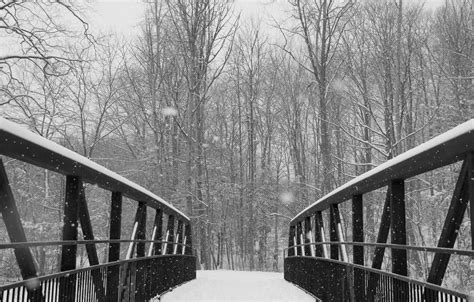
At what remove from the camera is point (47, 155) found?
117 inches

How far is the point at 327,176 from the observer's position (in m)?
22.0

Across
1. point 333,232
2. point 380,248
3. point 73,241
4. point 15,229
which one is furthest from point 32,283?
point 333,232

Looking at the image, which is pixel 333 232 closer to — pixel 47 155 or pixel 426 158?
pixel 426 158

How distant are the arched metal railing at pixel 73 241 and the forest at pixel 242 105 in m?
8.25

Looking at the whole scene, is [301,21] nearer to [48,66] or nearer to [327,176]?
[327,176]

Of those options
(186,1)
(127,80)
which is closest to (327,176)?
(186,1)

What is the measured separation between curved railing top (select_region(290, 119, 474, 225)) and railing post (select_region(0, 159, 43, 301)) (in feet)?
6.80

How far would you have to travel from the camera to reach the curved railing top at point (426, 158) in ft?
7.96

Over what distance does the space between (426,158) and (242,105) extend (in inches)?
1334

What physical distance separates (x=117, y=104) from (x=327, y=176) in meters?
15.0

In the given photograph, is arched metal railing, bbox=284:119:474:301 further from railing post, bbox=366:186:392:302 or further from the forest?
the forest

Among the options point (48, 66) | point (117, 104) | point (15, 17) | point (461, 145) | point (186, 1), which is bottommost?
point (461, 145)

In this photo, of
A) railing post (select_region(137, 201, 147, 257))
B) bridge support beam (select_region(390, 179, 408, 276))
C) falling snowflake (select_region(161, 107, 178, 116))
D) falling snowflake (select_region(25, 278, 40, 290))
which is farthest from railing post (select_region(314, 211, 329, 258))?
falling snowflake (select_region(161, 107, 178, 116))

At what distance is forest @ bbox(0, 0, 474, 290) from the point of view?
18.9 m
